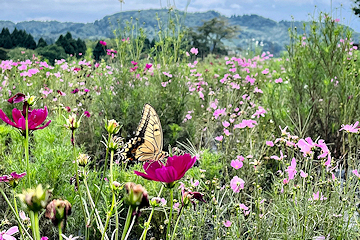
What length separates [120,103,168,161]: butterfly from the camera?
92.4 inches

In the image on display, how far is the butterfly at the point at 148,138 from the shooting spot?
2.35 m

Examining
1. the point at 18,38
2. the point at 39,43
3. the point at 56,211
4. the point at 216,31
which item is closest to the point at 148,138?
the point at 56,211

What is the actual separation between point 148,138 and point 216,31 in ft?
165

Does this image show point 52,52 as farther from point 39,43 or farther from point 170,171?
point 170,171

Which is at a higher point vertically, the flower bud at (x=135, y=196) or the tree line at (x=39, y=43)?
the tree line at (x=39, y=43)

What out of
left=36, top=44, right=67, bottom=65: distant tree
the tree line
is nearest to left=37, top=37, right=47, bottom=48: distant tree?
the tree line

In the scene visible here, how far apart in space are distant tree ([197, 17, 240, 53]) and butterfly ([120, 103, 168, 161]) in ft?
152

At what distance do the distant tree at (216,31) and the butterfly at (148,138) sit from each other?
46.3 metres

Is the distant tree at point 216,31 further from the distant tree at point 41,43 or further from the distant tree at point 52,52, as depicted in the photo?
the distant tree at point 52,52

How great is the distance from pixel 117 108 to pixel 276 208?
6.71 ft

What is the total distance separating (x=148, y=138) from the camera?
8.09ft

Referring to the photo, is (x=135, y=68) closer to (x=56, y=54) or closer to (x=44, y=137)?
(x=44, y=137)

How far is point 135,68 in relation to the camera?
11.7ft

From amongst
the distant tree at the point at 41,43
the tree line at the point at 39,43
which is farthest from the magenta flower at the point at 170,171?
the distant tree at the point at 41,43
